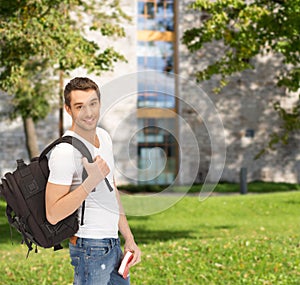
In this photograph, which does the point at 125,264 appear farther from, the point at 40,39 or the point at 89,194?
the point at 40,39

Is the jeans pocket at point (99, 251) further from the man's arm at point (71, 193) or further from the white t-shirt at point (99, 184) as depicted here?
the man's arm at point (71, 193)

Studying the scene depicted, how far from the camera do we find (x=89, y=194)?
9.65 ft

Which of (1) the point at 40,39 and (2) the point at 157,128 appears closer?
(2) the point at 157,128

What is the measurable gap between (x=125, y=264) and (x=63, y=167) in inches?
28.7

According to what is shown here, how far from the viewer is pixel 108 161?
9.81 ft

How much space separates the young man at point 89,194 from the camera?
9.13ft

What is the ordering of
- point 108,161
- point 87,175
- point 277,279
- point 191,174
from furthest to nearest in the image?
point 277,279 → point 191,174 → point 108,161 → point 87,175

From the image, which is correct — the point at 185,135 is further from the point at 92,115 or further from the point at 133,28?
the point at 133,28

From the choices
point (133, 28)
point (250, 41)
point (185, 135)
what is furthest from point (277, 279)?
point (133, 28)

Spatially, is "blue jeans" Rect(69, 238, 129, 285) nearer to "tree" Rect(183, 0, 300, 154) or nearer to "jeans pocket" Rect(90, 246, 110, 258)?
"jeans pocket" Rect(90, 246, 110, 258)

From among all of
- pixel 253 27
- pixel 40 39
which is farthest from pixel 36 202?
pixel 253 27

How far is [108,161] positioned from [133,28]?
22.0m

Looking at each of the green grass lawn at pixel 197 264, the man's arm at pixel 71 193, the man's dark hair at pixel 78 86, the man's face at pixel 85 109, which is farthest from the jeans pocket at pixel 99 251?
the green grass lawn at pixel 197 264

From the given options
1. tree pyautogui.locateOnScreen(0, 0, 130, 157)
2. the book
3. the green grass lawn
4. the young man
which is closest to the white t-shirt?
the young man
